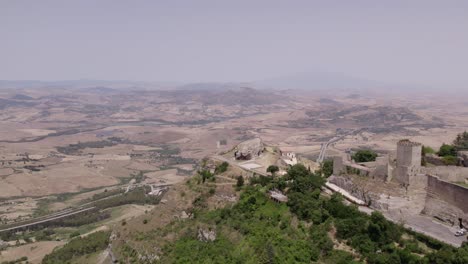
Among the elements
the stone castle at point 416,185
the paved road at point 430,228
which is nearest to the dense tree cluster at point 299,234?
the paved road at point 430,228

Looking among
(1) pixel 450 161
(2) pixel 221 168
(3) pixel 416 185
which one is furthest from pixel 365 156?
(2) pixel 221 168

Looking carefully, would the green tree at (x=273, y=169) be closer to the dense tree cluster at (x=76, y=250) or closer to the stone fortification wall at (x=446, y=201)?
the stone fortification wall at (x=446, y=201)

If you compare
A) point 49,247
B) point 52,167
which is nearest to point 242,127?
point 52,167

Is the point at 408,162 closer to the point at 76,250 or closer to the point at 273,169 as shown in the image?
the point at 273,169

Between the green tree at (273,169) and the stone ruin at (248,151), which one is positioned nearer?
the green tree at (273,169)

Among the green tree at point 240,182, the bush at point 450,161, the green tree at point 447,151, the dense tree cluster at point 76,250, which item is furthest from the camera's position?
the dense tree cluster at point 76,250

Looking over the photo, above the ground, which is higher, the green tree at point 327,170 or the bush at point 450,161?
the bush at point 450,161

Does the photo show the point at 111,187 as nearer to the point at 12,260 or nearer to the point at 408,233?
the point at 12,260

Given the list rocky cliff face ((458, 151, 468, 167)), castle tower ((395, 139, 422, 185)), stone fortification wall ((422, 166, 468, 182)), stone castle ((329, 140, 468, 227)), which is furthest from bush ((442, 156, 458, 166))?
castle tower ((395, 139, 422, 185))
